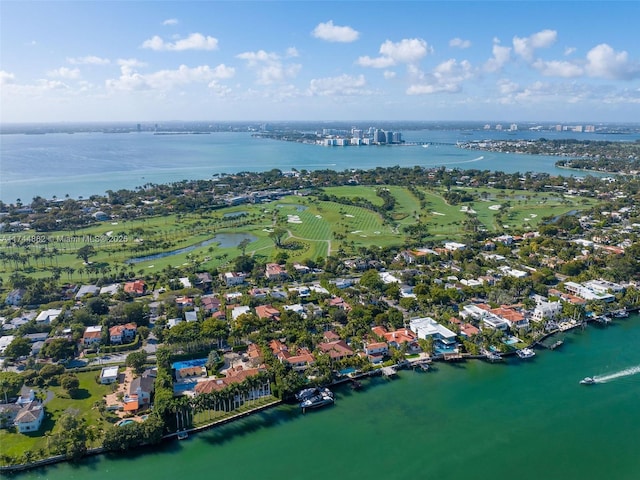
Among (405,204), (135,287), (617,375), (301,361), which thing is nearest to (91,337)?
(135,287)

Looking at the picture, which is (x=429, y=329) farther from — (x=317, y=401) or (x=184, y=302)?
(x=184, y=302)

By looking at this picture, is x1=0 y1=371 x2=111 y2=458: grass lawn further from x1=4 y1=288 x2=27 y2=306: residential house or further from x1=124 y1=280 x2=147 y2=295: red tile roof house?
x1=4 y1=288 x2=27 y2=306: residential house

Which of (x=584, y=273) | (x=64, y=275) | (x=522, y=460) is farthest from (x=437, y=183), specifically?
(x=522, y=460)

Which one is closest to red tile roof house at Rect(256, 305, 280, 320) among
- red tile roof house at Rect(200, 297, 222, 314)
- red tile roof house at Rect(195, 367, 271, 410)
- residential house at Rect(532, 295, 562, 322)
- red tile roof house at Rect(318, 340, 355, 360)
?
red tile roof house at Rect(200, 297, 222, 314)

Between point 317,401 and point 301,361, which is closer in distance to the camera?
point 317,401

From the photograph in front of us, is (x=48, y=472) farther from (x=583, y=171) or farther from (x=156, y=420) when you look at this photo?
(x=583, y=171)

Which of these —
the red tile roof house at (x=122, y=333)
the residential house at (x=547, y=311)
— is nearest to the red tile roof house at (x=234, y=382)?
the red tile roof house at (x=122, y=333)
